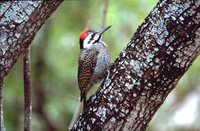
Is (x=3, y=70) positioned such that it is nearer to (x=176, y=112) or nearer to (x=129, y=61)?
(x=129, y=61)

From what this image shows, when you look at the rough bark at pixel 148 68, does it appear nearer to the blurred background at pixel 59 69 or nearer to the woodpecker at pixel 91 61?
the woodpecker at pixel 91 61

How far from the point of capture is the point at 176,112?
22.0ft

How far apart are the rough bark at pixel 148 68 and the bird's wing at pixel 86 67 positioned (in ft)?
2.52

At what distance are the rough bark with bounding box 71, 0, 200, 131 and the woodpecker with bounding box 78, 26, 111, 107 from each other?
26.6 inches

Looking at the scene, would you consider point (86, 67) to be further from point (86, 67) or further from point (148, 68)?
Answer: point (148, 68)

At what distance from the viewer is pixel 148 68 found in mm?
2354

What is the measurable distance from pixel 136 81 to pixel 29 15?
558 mm

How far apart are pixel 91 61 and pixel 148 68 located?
105 centimetres

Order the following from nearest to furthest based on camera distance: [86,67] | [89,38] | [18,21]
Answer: [18,21] < [86,67] < [89,38]

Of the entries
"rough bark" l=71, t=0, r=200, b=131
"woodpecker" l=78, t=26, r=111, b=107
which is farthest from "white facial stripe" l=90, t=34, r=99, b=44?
"rough bark" l=71, t=0, r=200, b=131

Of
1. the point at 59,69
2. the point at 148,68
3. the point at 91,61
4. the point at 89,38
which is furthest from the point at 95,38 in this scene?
the point at 59,69

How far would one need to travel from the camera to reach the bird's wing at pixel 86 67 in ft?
10.7

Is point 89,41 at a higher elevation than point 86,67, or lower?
higher

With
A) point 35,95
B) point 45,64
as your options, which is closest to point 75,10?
point 45,64
